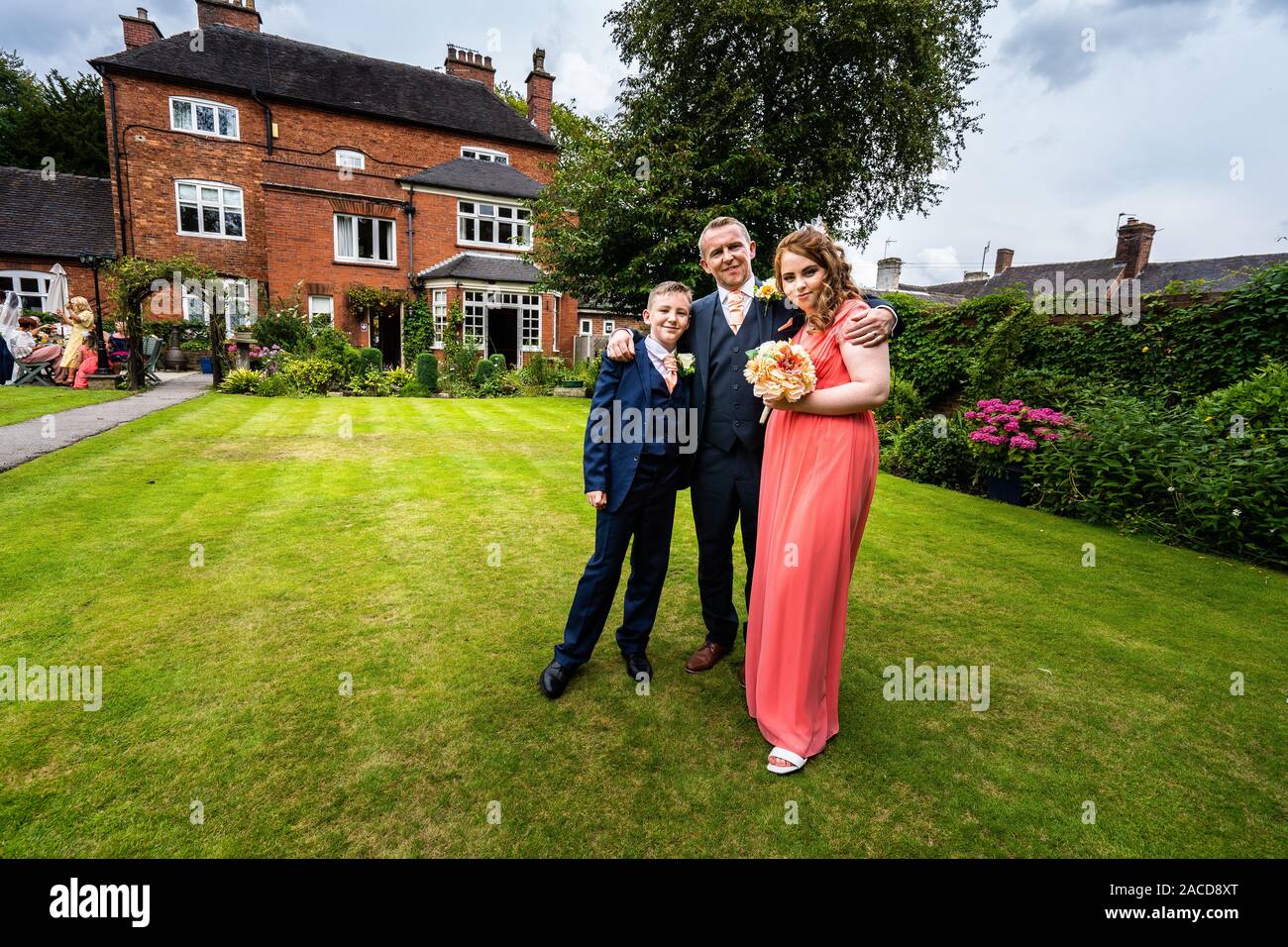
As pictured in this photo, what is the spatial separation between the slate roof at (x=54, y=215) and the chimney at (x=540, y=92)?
18.4 m

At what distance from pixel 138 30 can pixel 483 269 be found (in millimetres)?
16796

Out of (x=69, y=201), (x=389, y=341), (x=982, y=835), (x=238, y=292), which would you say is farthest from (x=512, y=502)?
(x=69, y=201)

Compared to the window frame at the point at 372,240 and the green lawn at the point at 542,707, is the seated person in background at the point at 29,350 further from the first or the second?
the green lawn at the point at 542,707

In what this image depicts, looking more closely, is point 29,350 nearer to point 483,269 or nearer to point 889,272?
Result: point 483,269

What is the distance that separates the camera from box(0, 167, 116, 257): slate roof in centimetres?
2308

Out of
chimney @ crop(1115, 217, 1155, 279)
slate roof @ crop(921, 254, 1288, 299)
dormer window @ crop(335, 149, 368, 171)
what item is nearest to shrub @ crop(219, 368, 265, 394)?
dormer window @ crop(335, 149, 368, 171)

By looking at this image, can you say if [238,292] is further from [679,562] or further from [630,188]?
[679,562]

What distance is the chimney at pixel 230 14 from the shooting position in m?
25.6

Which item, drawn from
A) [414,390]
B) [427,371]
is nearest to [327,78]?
[427,371]

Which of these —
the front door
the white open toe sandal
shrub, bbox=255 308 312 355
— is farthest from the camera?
the front door

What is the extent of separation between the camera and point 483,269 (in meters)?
23.7

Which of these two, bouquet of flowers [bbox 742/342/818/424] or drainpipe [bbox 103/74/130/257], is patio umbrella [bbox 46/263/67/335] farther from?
bouquet of flowers [bbox 742/342/818/424]

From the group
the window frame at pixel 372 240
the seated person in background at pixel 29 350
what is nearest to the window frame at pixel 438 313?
the window frame at pixel 372 240

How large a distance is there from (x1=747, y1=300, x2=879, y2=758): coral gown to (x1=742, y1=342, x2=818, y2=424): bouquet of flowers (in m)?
0.11
